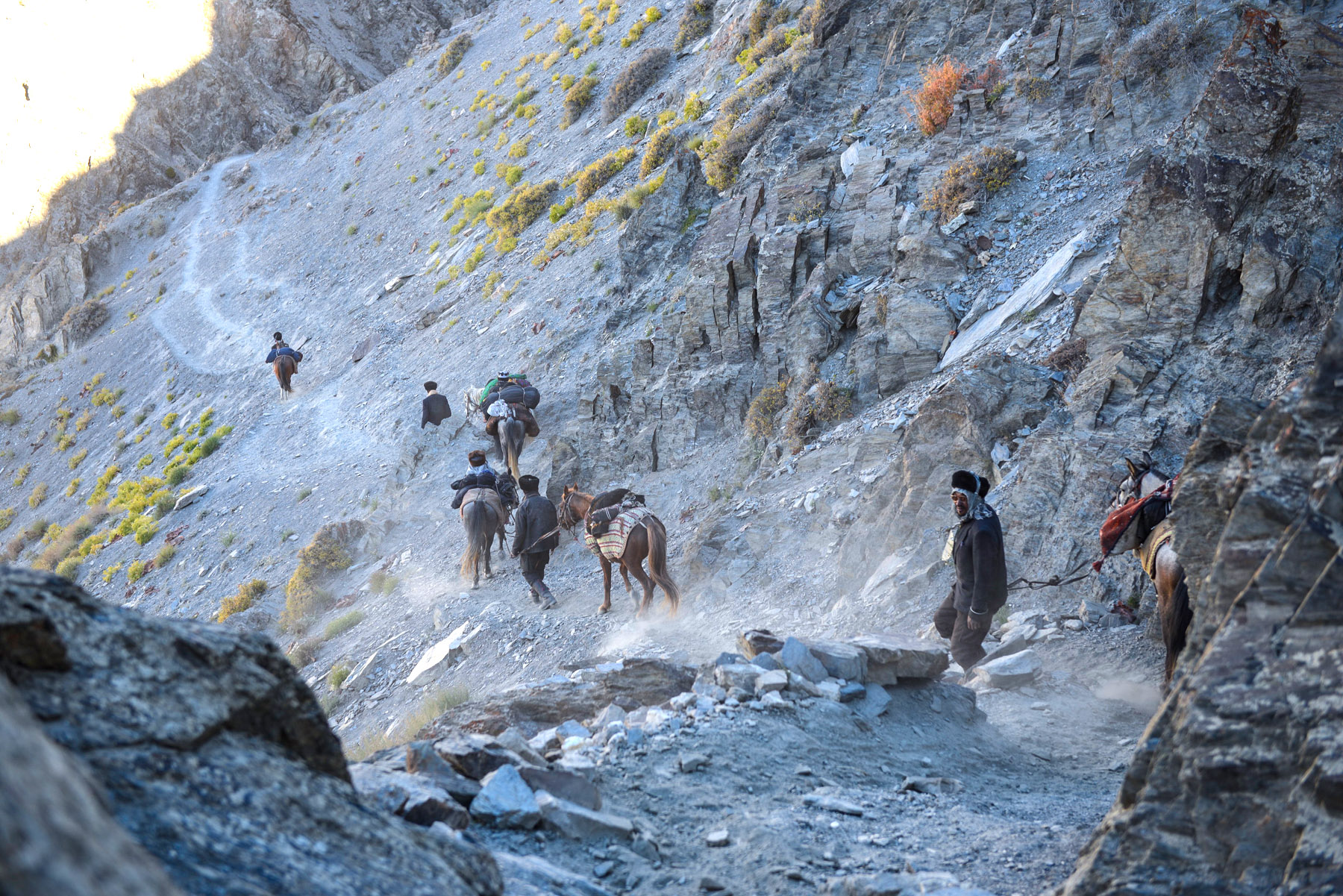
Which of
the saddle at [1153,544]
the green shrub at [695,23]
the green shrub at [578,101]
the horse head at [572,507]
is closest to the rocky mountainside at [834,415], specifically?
the green shrub at [578,101]

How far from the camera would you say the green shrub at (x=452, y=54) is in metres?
46.2

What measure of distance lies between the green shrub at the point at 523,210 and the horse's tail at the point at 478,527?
1508 cm

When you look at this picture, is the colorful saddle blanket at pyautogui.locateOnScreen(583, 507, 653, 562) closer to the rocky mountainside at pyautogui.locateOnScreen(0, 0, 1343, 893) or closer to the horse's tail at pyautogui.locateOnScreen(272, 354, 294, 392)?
the rocky mountainside at pyautogui.locateOnScreen(0, 0, 1343, 893)

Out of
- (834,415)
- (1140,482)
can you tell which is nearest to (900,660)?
(1140,482)

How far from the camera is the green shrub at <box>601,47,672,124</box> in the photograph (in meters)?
30.6

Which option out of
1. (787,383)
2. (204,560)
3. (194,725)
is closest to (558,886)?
(194,725)

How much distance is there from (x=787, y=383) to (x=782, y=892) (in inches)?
471

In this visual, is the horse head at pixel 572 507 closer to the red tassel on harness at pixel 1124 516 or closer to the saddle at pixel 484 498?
the saddle at pixel 484 498

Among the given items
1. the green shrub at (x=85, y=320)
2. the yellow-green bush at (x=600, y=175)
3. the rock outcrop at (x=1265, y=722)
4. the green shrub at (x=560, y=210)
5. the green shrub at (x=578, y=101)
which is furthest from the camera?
the green shrub at (x=85, y=320)

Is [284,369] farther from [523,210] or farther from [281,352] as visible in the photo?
[523,210]

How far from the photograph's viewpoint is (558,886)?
13.3ft

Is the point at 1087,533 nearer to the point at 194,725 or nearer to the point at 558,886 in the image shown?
the point at 558,886

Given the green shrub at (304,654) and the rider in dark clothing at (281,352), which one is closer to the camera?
the green shrub at (304,654)

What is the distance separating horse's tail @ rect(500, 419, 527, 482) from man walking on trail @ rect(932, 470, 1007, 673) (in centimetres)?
→ 1166
